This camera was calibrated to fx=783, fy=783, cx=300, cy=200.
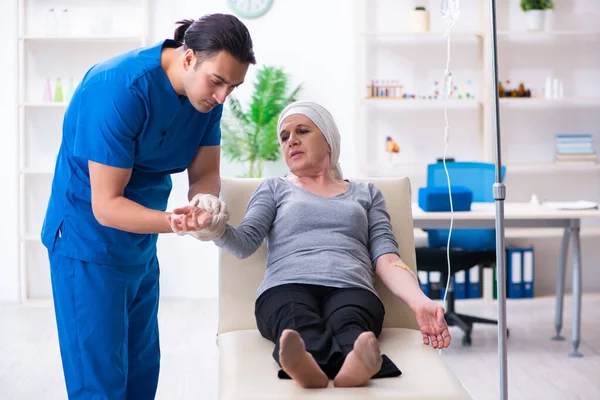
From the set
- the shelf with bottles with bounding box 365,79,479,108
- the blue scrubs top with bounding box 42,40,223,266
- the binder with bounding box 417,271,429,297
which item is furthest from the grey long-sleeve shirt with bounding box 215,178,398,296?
the shelf with bottles with bounding box 365,79,479,108

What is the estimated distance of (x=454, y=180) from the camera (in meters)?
3.64

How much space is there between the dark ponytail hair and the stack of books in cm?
326

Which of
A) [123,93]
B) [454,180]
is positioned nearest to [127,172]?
[123,93]

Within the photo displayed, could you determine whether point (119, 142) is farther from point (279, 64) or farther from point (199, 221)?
point (279, 64)

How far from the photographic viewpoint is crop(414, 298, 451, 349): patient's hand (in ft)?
5.99

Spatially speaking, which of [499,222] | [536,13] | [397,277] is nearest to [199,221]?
[397,277]

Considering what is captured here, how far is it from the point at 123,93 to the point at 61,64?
3.03m

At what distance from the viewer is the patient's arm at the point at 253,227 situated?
1885 millimetres

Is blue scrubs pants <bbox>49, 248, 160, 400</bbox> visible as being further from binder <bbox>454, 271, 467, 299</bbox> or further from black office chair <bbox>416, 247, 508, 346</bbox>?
binder <bbox>454, 271, 467, 299</bbox>

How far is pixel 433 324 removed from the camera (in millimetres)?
1836

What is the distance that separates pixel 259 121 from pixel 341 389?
2860 millimetres

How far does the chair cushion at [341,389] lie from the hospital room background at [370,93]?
2.41 meters

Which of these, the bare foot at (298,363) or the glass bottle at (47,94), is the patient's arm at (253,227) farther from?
the glass bottle at (47,94)

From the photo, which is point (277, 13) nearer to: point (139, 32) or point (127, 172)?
point (139, 32)
